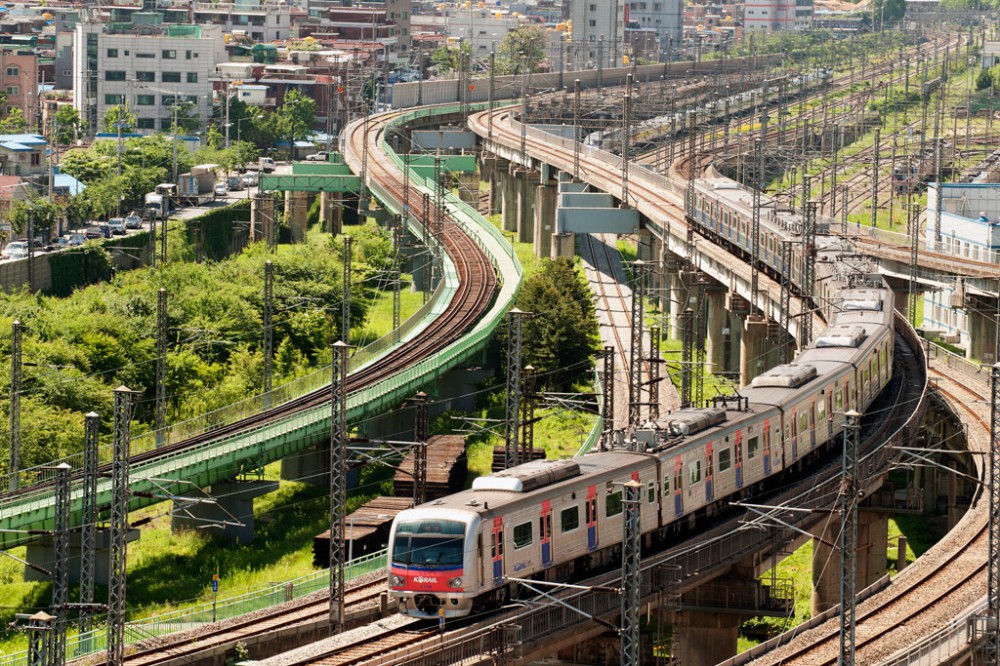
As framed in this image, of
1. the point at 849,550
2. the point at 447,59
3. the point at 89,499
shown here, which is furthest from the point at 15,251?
the point at 447,59

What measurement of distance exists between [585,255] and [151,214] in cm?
2101

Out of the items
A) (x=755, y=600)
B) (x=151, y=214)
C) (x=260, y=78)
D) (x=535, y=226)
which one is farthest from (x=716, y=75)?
(x=755, y=600)

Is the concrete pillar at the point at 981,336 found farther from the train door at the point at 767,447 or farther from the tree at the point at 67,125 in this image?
the tree at the point at 67,125

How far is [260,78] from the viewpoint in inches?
5896

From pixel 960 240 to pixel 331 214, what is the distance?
36.9m

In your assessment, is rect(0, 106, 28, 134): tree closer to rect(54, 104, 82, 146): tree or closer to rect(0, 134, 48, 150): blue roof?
rect(54, 104, 82, 146): tree

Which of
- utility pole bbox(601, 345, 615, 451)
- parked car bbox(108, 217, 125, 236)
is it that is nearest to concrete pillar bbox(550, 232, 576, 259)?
parked car bbox(108, 217, 125, 236)

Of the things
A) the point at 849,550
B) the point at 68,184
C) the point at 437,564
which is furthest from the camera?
the point at 68,184

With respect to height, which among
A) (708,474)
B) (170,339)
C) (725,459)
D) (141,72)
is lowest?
(170,339)

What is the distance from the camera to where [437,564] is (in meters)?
32.3

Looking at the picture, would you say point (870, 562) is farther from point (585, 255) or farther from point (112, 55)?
point (112, 55)

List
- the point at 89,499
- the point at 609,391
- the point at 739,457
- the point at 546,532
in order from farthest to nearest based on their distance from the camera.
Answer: the point at 609,391 → the point at 739,457 → the point at 546,532 → the point at 89,499

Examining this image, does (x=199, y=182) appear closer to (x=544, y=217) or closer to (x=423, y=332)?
(x=544, y=217)

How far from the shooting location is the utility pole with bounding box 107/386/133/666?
1188 inches
